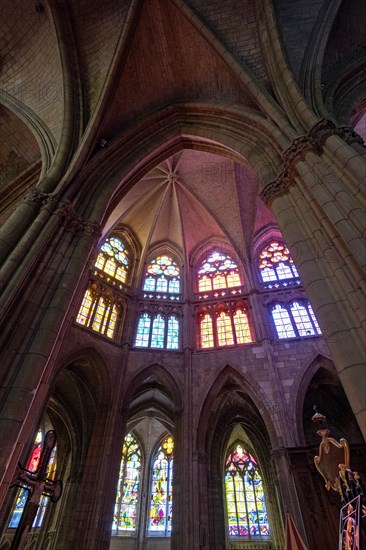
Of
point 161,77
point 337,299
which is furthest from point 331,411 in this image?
point 161,77

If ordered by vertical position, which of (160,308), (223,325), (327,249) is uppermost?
(160,308)

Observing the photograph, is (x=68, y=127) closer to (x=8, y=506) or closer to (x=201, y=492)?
(x=8, y=506)

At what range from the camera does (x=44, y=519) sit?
1381cm

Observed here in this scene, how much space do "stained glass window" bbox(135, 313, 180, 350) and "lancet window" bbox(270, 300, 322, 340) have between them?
4.34m

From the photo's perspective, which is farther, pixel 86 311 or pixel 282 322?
pixel 282 322

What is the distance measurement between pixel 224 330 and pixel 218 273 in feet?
11.8

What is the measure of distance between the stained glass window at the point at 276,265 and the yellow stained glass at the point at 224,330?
2575 millimetres

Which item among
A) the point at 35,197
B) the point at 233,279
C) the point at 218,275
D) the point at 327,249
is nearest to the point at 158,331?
the point at 218,275

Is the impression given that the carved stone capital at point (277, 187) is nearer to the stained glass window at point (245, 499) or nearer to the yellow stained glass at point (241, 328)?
the yellow stained glass at point (241, 328)

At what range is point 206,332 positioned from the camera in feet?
47.6

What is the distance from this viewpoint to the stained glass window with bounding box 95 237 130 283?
15.4 meters

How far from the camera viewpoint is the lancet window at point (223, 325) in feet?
45.6

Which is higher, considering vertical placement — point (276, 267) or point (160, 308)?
point (276, 267)

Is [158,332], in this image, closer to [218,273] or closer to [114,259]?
[114,259]
